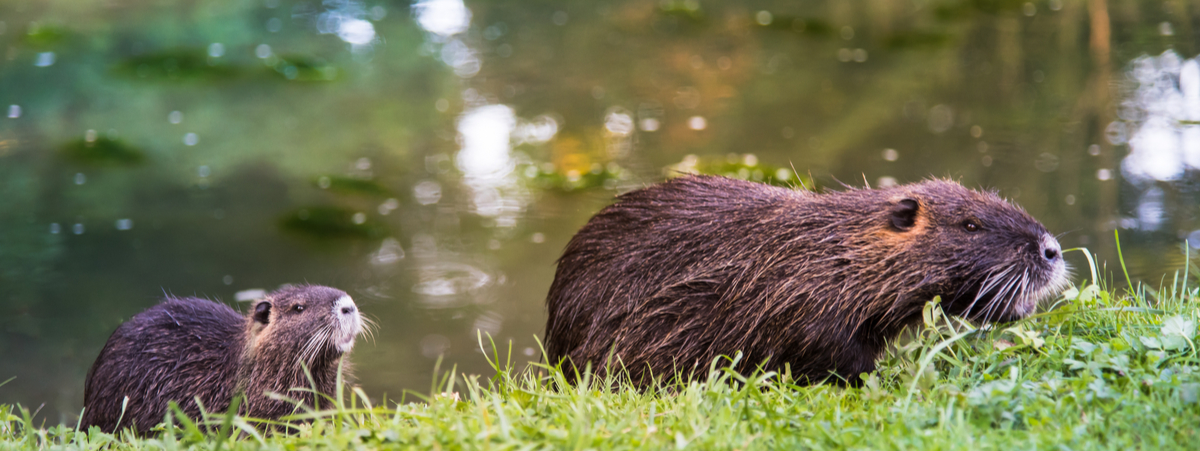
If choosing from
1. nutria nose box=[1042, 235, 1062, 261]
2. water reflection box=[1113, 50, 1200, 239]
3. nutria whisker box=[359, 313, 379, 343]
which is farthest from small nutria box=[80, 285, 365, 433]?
water reflection box=[1113, 50, 1200, 239]

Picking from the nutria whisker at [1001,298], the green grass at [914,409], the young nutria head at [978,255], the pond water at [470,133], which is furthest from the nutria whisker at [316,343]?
the nutria whisker at [1001,298]

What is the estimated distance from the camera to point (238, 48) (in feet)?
27.8

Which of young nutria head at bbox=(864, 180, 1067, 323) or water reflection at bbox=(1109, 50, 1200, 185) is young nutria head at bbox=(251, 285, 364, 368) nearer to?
young nutria head at bbox=(864, 180, 1067, 323)

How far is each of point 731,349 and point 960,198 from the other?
82 centimetres

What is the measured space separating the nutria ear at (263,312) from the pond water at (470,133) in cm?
112

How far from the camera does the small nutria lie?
3.21 metres

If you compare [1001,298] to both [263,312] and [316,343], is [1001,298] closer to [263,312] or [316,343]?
[316,343]

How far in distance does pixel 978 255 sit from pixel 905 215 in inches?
9.4

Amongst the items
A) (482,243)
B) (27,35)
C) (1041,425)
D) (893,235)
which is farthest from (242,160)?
(1041,425)

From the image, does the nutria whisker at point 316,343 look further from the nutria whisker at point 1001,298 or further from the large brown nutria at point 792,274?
the nutria whisker at point 1001,298

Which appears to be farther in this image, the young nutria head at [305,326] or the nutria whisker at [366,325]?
the nutria whisker at [366,325]

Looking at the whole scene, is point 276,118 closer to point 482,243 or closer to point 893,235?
point 482,243

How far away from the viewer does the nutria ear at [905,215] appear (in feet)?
9.24

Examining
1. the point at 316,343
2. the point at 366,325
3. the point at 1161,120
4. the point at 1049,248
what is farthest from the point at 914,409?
the point at 1161,120
